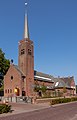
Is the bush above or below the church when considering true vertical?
below

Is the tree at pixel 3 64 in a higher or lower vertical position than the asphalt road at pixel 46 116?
higher

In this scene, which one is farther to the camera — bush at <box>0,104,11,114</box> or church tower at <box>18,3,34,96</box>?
church tower at <box>18,3,34,96</box>

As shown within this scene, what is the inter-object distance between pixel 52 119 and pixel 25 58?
45.0 m

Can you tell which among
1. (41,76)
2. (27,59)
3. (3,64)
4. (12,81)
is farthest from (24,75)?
(41,76)

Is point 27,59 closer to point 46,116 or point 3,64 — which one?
point 3,64

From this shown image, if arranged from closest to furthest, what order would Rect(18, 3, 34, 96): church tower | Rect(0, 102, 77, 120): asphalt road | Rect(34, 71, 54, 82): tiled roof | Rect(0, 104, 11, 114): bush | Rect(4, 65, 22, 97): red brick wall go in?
Rect(0, 102, 77, 120): asphalt road, Rect(0, 104, 11, 114): bush, Rect(4, 65, 22, 97): red brick wall, Rect(18, 3, 34, 96): church tower, Rect(34, 71, 54, 82): tiled roof

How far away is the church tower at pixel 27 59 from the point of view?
64.1m

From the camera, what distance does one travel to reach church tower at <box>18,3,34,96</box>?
210 feet

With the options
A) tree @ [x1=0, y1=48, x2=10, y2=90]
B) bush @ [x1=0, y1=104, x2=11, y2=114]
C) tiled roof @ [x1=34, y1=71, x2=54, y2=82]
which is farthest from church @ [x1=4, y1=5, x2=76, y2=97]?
bush @ [x1=0, y1=104, x2=11, y2=114]

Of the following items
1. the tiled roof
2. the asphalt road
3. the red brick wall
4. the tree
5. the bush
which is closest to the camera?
the asphalt road

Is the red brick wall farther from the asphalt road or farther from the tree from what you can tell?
the asphalt road

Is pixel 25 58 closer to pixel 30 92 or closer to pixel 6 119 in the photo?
pixel 30 92

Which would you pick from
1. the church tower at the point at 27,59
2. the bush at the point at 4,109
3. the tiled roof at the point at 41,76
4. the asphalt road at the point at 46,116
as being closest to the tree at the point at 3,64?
the church tower at the point at 27,59

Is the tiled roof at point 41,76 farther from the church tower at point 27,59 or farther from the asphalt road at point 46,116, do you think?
the asphalt road at point 46,116
